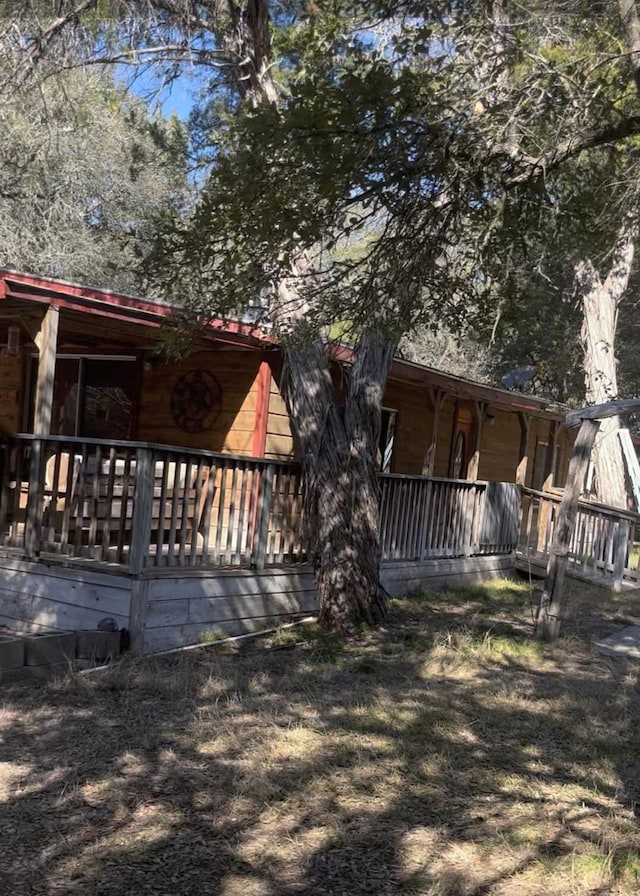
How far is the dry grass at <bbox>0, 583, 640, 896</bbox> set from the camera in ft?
11.5

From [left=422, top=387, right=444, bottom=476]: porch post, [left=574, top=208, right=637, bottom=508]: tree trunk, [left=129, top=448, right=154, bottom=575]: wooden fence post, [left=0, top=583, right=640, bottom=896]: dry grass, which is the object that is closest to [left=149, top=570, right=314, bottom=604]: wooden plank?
[left=129, top=448, right=154, bottom=575]: wooden fence post

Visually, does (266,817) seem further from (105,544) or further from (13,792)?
(105,544)

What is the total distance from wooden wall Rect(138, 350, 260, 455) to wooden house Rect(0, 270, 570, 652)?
0.02 metres

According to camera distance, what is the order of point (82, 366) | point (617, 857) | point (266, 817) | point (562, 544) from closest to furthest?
point (617, 857) < point (266, 817) < point (562, 544) < point (82, 366)

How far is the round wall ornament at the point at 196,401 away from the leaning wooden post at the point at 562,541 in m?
4.13

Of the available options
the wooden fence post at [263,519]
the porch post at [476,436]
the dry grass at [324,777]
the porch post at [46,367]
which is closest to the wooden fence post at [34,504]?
the porch post at [46,367]

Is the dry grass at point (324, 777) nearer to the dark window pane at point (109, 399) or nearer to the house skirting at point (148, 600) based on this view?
the house skirting at point (148, 600)

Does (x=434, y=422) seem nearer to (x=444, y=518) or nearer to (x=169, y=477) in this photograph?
(x=444, y=518)

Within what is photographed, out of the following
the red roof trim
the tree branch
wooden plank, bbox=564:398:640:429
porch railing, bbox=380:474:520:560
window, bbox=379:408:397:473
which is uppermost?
the tree branch

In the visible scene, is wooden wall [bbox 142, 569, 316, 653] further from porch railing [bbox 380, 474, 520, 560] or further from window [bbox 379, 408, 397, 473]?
window [bbox 379, 408, 397, 473]

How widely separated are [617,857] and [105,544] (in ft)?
14.9

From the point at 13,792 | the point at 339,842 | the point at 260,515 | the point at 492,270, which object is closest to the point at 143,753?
the point at 13,792

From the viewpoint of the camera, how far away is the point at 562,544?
8070 millimetres

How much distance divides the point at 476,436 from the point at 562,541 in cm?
660
